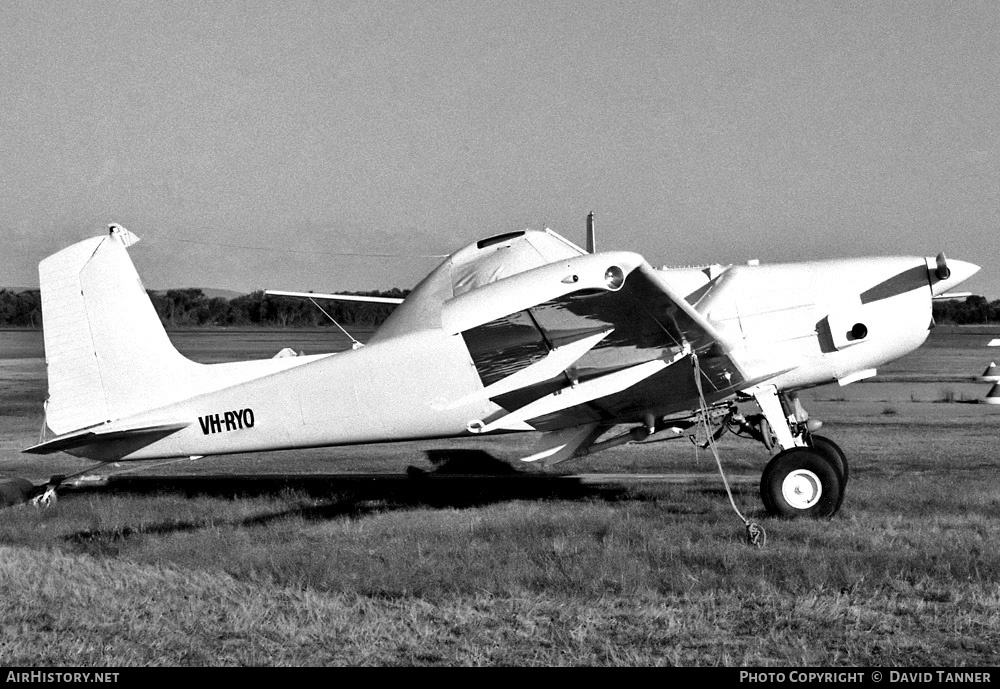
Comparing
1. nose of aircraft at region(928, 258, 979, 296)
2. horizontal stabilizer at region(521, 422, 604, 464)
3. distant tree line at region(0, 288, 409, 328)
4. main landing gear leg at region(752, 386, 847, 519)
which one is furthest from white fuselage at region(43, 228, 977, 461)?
distant tree line at region(0, 288, 409, 328)

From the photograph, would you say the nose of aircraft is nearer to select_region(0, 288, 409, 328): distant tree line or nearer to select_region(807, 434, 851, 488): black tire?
select_region(807, 434, 851, 488): black tire

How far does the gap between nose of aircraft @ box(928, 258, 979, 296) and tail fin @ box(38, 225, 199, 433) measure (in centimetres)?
761

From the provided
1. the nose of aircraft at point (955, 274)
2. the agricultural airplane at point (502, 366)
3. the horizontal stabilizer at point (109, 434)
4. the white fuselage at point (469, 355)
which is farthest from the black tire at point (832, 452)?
the horizontal stabilizer at point (109, 434)

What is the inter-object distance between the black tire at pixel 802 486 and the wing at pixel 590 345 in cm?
89

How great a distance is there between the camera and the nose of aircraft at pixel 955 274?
9.43 meters

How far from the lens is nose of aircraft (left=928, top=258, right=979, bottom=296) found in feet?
30.9

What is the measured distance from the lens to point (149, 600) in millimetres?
6707

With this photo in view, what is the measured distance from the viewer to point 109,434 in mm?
9570

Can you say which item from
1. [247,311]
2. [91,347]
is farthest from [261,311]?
[91,347]

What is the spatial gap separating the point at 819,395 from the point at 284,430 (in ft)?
68.5

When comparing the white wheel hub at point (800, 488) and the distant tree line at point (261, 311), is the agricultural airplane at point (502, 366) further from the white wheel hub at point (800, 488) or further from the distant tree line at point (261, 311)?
the distant tree line at point (261, 311)

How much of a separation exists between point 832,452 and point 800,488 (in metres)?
1.38
